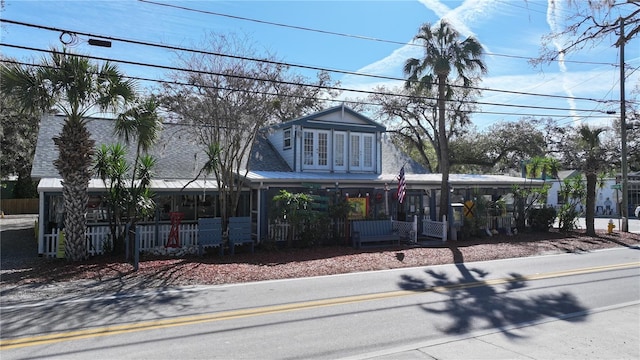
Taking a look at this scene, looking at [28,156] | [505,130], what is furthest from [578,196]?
[28,156]

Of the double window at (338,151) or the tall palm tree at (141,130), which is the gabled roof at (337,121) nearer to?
Answer: the double window at (338,151)

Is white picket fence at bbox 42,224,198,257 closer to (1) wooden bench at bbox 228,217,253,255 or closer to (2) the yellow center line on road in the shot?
(1) wooden bench at bbox 228,217,253,255

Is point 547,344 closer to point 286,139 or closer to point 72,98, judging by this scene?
point 72,98

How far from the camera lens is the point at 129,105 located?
13758 mm

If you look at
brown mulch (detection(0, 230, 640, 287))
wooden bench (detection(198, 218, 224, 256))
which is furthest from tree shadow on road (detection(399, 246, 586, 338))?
wooden bench (detection(198, 218, 224, 256))

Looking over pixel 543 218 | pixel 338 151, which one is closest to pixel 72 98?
pixel 338 151

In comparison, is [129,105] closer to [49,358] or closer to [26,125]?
[49,358]

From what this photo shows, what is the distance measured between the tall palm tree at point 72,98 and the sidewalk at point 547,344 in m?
10.5

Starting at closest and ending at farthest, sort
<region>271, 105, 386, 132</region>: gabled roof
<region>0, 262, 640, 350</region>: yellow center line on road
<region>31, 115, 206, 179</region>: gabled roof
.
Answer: <region>0, 262, 640, 350</region>: yellow center line on road
<region>31, 115, 206, 179</region>: gabled roof
<region>271, 105, 386, 132</region>: gabled roof

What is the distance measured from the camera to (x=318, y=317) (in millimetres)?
7750

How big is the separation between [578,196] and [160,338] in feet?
77.0

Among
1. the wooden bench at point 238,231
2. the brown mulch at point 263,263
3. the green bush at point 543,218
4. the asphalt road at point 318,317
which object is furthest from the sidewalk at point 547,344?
the green bush at point 543,218

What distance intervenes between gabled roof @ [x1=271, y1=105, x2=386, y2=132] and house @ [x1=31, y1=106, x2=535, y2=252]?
5 centimetres

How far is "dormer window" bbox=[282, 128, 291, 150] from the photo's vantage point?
21.1 m
